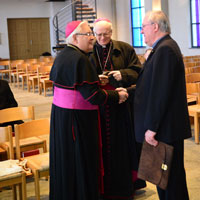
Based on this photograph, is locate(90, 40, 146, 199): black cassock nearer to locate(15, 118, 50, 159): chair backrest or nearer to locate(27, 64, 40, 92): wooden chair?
locate(15, 118, 50, 159): chair backrest

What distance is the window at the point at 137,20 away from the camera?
62.4 ft

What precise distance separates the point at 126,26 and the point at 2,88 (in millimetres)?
15785

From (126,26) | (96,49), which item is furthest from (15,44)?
(96,49)

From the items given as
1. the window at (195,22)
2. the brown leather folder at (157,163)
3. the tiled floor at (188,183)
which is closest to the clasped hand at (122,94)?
the brown leather folder at (157,163)

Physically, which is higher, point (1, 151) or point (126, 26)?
point (126, 26)

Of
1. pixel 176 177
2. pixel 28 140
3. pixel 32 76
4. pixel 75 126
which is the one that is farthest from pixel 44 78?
pixel 176 177

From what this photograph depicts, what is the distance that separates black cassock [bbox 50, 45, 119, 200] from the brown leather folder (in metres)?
0.51

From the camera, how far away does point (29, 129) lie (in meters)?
3.69

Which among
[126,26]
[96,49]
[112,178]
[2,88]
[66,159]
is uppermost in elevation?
[126,26]

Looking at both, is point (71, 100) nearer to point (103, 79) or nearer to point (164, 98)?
point (103, 79)

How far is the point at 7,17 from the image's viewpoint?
67.4 feet

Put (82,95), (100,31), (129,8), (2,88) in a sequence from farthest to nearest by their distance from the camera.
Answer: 1. (129,8)
2. (2,88)
3. (100,31)
4. (82,95)

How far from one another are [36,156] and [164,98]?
170 cm

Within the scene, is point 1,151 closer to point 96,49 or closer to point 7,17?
point 96,49
